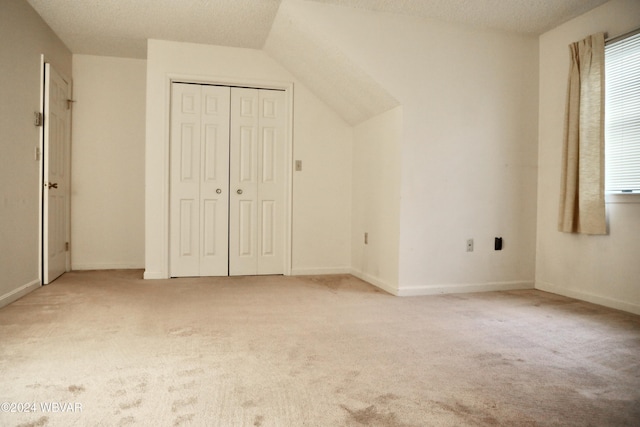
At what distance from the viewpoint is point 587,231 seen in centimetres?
364

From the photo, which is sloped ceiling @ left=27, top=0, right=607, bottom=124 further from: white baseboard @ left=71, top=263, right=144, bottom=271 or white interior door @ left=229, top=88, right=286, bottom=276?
white baseboard @ left=71, top=263, right=144, bottom=271

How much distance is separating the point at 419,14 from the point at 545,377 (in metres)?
3.20

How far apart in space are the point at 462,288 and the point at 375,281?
85 centimetres

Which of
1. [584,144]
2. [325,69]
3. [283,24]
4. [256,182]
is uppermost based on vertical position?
[283,24]

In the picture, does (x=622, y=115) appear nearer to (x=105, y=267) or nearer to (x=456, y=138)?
(x=456, y=138)

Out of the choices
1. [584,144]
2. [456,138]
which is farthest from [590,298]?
[456,138]

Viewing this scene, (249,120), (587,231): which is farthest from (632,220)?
(249,120)

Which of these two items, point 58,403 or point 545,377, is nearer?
point 58,403

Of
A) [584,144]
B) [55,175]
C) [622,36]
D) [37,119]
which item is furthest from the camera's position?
[55,175]

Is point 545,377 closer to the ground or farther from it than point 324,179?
closer to the ground

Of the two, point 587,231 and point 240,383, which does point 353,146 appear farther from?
point 240,383

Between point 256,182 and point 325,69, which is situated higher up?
point 325,69

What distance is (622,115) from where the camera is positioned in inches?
137

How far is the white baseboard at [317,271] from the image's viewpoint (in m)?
4.93
